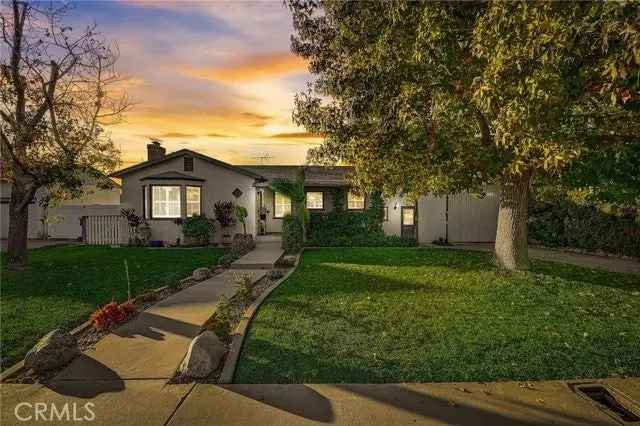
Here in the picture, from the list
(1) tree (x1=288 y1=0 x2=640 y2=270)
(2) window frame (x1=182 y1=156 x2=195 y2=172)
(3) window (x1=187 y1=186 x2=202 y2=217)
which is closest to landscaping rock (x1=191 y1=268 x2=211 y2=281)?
(1) tree (x1=288 y1=0 x2=640 y2=270)

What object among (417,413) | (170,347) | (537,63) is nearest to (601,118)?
(537,63)

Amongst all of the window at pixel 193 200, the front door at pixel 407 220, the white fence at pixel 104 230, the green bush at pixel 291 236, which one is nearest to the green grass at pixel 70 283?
the white fence at pixel 104 230

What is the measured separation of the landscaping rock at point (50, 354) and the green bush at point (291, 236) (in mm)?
10084

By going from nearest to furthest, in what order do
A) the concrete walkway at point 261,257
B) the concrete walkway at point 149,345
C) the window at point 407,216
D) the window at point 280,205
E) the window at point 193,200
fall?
the concrete walkway at point 149,345, the concrete walkway at point 261,257, the window at point 193,200, the window at point 407,216, the window at point 280,205

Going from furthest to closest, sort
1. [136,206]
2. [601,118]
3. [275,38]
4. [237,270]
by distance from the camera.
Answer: [136,206] < [237,270] < [275,38] < [601,118]

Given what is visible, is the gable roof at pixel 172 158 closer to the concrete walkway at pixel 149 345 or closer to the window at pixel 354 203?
the window at pixel 354 203

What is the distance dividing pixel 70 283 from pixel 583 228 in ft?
58.7

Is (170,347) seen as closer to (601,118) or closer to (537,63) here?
(537,63)

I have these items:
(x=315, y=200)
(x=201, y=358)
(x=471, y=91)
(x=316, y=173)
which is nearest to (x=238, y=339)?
(x=201, y=358)

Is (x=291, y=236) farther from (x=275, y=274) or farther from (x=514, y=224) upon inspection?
(x=514, y=224)

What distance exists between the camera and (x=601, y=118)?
6840 mm

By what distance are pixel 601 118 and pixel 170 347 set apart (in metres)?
8.89

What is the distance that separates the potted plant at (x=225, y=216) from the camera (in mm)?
17750

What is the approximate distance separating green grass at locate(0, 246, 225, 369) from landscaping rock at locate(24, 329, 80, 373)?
1.96ft
